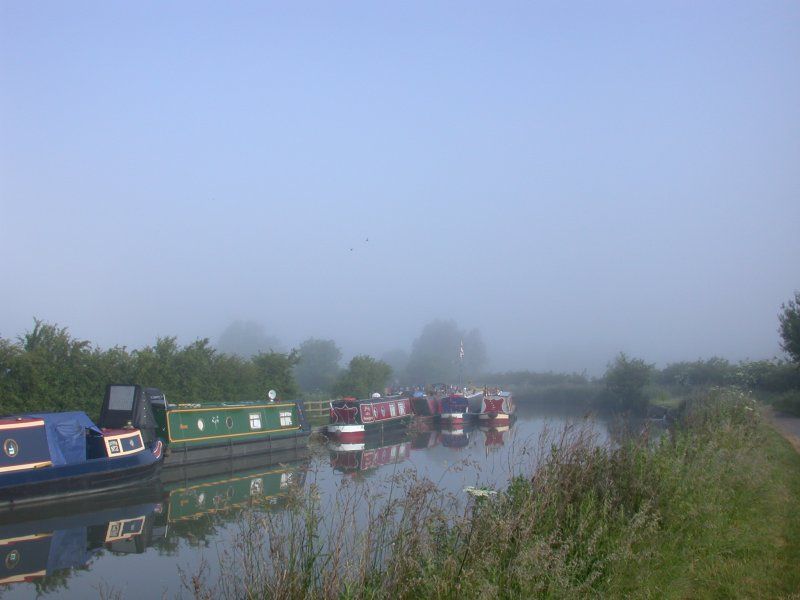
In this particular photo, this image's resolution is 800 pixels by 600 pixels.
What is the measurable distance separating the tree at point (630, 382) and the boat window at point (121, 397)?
96.0ft

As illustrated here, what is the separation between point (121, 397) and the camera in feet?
64.2

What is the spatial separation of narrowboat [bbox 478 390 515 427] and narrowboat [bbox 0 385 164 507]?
20.7 metres

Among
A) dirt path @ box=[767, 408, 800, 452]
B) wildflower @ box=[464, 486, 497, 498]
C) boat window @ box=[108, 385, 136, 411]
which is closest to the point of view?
wildflower @ box=[464, 486, 497, 498]

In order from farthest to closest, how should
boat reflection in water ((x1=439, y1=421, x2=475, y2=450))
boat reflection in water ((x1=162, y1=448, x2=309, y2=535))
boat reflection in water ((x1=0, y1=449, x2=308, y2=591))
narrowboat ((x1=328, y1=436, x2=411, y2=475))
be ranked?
boat reflection in water ((x1=439, y1=421, x2=475, y2=450)) < narrowboat ((x1=328, y1=436, x2=411, y2=475)) < boat reflection in water ((x1=162, y1=448, x2=309, y2=535)) < boat reflection in water ((x1=0, y1=449, x2=308, y2=591))

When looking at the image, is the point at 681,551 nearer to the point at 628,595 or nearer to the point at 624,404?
the point at 628,595

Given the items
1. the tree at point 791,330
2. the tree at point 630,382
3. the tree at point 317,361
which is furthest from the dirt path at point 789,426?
the tree at point 317,361

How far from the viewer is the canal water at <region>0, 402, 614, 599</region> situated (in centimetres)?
775

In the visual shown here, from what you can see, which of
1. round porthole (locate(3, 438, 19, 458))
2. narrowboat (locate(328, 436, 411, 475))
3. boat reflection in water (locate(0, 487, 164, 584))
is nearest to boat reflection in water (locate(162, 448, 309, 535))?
boat reflection in water (locate(0, 487, 164, 584))

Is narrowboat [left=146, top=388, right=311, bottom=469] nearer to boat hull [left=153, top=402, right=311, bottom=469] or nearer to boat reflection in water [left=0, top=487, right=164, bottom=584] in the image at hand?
boat hull [left=153, top=402, right=311, bottom=469]

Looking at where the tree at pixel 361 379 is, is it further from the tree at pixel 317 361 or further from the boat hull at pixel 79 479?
the tree at pixel 317 361

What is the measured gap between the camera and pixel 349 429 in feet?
90.9

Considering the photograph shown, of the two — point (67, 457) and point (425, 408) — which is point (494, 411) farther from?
point (67, 457)

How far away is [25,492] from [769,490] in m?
13.6

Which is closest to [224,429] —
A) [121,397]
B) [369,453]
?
[121,397]
